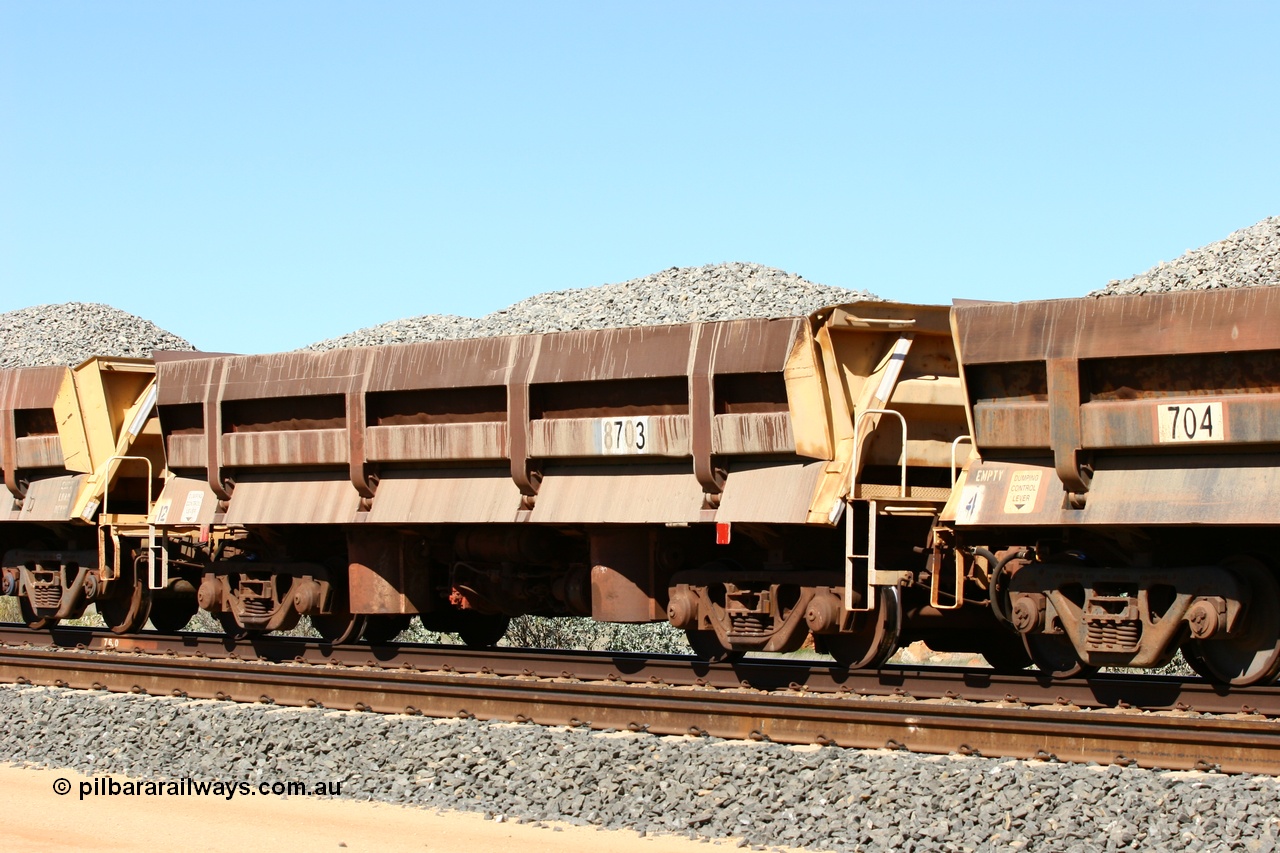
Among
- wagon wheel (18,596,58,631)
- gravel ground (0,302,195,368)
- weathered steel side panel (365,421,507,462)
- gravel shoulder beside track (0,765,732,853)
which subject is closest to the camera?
gravel shoulder beside track (0,765,732,853)

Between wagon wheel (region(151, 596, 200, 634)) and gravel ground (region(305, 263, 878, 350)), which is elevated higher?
gravel ground (region(305, 263, 878, 350))

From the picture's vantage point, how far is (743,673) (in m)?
12.2

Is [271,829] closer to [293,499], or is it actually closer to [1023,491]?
[1023,491]

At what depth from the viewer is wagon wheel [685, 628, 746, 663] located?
12852 millimetres

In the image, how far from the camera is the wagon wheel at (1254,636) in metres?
9.93

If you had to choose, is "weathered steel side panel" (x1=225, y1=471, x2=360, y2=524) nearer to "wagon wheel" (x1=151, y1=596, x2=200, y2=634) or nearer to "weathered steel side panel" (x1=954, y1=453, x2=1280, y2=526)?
"wagon wheel" (x1=151, y1=596, x2=200, y2=634)

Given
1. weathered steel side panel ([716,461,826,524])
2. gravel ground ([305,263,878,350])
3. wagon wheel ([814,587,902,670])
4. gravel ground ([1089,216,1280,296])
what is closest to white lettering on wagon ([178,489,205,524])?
gravel ground ([305,263,878,350])

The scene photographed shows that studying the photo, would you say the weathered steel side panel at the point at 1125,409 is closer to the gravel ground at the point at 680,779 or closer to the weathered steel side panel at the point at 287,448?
the gravel ground at the point at 680,779

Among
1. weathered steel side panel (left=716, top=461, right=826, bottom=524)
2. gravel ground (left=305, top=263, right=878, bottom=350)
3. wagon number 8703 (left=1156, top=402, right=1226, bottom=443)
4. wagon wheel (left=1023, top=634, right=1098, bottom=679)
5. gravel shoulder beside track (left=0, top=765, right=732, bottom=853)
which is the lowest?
gravel shoulder beside track (left=0, top=765, right=732, bottom=853)

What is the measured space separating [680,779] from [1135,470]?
137 inches

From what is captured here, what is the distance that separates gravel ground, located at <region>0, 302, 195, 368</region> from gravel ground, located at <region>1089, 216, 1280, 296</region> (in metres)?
14.1

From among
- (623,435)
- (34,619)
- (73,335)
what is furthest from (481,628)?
(73,335)

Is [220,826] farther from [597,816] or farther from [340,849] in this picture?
[597,816]

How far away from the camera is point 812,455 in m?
11.4
